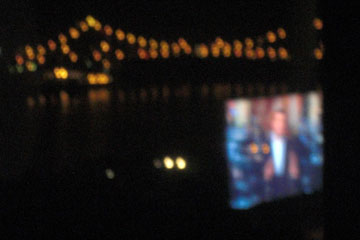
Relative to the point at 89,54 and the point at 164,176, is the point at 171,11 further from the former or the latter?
the point at 89,54

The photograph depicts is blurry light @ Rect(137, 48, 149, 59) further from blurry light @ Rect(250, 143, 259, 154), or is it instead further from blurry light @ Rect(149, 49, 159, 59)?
blurry light @ Rect(250, 143, 259, 154)

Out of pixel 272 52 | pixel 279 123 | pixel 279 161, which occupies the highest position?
pixel 272 52

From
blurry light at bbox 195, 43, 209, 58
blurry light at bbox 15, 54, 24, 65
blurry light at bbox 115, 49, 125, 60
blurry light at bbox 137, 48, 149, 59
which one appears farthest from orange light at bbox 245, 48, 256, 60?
blurry light at bbox 15, 54, 24, 65

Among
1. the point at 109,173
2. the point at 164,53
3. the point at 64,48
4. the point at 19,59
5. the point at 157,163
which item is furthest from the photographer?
the point at 164,53

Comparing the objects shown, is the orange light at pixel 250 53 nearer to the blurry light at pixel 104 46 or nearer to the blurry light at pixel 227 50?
the blurry light at pixel 227 50

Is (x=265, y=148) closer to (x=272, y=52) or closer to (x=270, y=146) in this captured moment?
(x=270, y=146)

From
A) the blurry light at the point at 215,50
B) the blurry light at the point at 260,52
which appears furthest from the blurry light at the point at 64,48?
the blurry light at the point at 260,52

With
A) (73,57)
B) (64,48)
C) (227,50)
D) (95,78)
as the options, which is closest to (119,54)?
(227,50)

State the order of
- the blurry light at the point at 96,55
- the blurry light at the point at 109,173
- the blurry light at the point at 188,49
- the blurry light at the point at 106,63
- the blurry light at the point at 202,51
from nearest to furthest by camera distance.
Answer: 1. the blurry light at the point at 109,173
2. the blurry light at the point at 96,55
3. the blurry light at the point at 106,63
4. the blurry light at the point at 188,49
5. the blurry light at the point at 202,51
